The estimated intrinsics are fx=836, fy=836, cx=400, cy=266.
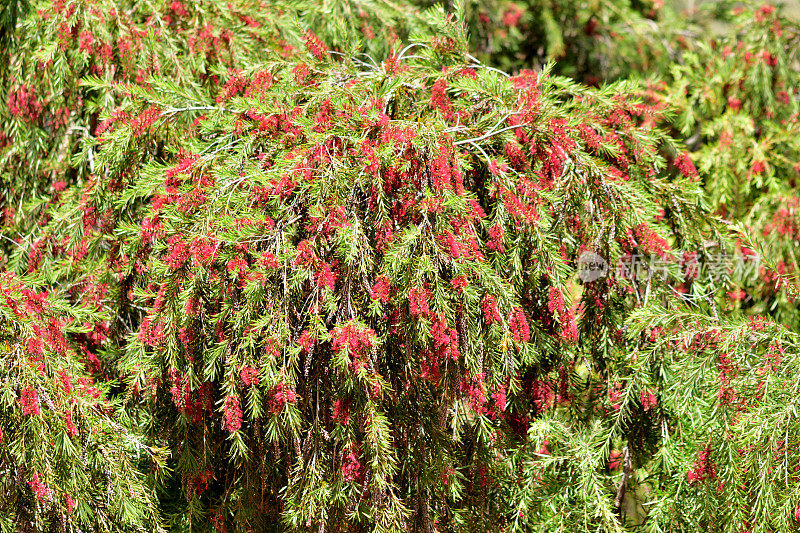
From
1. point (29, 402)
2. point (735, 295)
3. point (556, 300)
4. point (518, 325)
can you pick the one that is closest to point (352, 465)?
point (518, 325)

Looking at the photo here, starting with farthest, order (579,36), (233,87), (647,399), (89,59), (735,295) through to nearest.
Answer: (579,36) → (735,295) → (89,59) → (233,87) → (647,399)

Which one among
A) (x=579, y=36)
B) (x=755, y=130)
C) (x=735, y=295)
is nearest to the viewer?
(x=735, y=295)

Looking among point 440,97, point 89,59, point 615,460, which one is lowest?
point 615,460

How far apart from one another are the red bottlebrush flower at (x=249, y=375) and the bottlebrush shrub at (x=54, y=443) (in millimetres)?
369

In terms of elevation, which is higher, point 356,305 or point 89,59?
point 89,59

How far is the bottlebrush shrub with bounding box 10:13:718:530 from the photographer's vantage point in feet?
5.00

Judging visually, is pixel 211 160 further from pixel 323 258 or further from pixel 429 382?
pixel 429 382

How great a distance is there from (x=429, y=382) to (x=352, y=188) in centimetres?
40

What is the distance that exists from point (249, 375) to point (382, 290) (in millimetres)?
280

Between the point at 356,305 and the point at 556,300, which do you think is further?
the point at 556,300

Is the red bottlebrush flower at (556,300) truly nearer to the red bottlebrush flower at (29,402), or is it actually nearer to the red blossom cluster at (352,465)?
the red blossom cluster at (352,465)

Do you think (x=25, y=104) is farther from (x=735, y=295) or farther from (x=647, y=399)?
(x=735, y=295)

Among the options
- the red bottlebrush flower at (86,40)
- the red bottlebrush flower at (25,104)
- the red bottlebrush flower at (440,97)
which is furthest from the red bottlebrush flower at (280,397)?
the red bottlebrush flower at (25,104)

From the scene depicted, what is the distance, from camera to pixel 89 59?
2.22 meters
